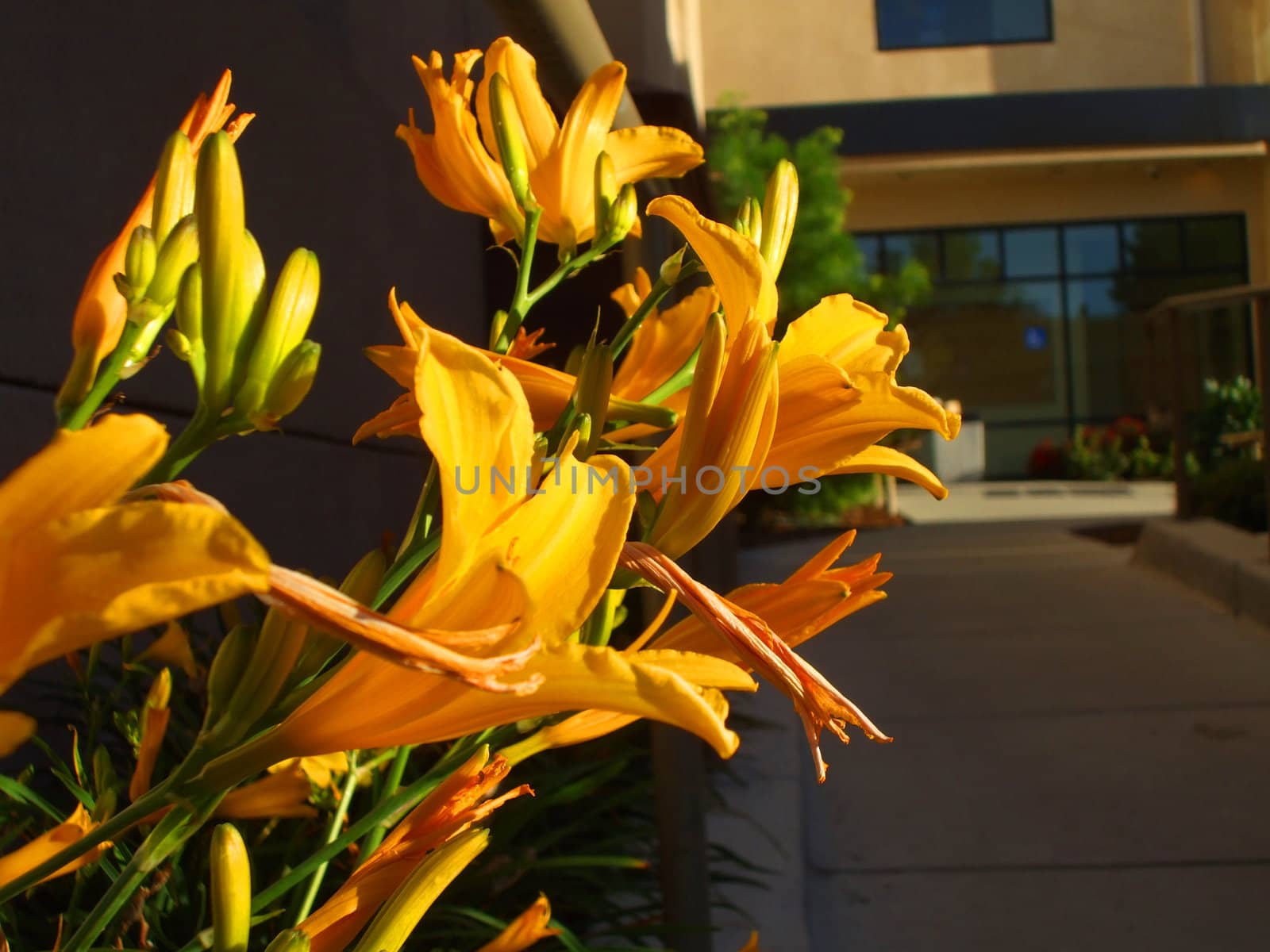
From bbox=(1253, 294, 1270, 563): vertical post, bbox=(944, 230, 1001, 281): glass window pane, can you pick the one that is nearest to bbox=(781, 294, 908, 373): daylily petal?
Result: bbox=(1253, 294, 1270, 563): vertical post

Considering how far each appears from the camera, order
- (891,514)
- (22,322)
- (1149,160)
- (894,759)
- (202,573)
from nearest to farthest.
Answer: (202,573)
(22,322)
(894,759)
(891,514)
(1149,160)

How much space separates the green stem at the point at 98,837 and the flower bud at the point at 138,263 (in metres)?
0.18

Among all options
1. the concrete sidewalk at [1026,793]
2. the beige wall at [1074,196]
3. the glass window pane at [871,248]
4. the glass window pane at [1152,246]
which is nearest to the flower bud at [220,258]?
the concrete sidewalk at [1026,793]

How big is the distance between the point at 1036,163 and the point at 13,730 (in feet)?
50.0

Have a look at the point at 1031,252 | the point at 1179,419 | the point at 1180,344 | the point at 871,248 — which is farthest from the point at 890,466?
the point at 1031,252

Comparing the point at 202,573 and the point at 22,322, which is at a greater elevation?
the point at 22,322

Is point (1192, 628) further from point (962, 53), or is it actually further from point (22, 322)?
point (962, 53)

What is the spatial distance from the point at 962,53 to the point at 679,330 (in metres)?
16.0

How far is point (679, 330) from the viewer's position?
23.5 inches

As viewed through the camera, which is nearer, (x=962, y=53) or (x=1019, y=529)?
(x=1019, y=529)

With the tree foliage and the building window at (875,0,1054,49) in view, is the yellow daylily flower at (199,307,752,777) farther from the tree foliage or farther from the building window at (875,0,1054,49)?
the building window at (875,0,1054,49)

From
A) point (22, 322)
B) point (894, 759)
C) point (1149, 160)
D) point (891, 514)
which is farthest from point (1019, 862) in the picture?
point (1149, 160)

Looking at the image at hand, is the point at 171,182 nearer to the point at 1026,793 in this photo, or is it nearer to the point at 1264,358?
the point at 1026,793

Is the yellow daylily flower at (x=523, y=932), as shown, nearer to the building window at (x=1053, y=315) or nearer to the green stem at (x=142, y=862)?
the green stem at (x=142, y=862)
